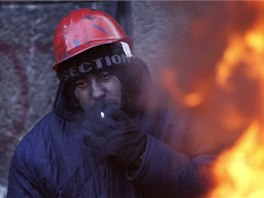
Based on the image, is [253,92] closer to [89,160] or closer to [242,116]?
[242,116]

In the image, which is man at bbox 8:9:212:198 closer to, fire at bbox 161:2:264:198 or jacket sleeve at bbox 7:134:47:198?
jacket sleeve at bbox 7:134:47:198

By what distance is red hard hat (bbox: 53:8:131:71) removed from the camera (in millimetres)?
3053

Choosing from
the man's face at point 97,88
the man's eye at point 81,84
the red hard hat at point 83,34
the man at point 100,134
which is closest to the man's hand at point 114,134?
the man at point 100,134

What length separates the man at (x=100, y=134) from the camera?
110 inches

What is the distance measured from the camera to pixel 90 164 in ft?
9.85

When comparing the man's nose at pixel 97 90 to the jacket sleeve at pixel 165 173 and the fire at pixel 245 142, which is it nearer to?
the jacket sleeve at pixel 165 173

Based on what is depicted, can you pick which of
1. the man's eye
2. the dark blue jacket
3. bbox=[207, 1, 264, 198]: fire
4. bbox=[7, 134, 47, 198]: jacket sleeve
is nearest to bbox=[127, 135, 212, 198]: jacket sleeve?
the dark blue jacket

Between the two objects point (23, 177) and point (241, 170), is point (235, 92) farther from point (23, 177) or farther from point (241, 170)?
point (23, 177)

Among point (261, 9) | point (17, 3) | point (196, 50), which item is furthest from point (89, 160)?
point (17, 3)

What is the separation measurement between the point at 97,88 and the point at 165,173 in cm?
48

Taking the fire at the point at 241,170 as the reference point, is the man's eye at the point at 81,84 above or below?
above

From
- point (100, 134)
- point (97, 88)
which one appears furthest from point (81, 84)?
point (100, 134)

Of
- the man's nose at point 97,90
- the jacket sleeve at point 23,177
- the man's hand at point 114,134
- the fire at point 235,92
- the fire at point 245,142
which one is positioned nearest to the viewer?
the man's hand at point 114,134

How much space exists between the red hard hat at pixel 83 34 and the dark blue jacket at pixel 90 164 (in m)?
0.25
